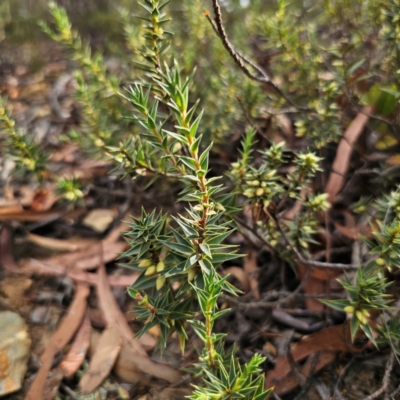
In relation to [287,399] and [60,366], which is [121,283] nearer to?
[60,366]

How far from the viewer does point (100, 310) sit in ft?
5.45

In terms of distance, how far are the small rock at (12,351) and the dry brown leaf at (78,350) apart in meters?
0.14

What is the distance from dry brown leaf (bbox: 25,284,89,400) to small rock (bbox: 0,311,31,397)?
6 cm

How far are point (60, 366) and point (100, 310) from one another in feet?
0.87

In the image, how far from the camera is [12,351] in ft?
4.72

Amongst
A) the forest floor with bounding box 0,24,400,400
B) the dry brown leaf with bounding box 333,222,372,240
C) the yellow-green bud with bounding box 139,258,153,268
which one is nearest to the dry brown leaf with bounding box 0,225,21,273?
the forest floor with bounding box 0,24,400,400

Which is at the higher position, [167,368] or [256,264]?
[256,264]

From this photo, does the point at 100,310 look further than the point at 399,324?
Yes

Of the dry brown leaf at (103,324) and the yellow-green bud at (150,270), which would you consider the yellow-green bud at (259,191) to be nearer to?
the yellow-green bud at (150,270)

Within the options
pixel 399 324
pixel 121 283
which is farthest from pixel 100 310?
pixel 399 324

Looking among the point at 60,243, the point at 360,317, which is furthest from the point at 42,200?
the point at 360,317

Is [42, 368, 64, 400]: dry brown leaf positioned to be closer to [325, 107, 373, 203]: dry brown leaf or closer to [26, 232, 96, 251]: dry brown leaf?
[26, 232, 96, 251]: dry brown leaf

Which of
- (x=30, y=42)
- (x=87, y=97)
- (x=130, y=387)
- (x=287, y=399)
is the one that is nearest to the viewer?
(x=287, y=399)

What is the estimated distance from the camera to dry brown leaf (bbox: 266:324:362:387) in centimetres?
129
